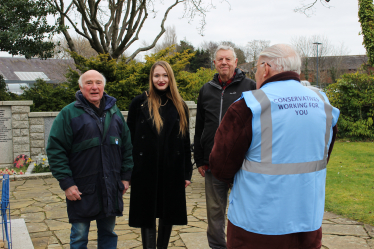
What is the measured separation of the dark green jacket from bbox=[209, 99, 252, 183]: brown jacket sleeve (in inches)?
49.8

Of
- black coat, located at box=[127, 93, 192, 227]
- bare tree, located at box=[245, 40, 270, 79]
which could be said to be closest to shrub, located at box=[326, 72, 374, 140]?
black coat, located at box=[127, 93, 192, 227]

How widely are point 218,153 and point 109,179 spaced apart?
133 centimetres

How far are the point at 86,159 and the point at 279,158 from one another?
1748mm

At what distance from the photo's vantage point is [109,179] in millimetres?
2988

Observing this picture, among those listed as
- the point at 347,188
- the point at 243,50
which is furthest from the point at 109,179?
the point at 243,50

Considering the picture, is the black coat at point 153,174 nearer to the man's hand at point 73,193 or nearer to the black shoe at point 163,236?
the black shoe at point 163,236

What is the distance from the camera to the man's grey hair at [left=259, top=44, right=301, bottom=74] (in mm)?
2006

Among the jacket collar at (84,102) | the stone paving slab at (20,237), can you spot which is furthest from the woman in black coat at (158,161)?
the stone paving slab at (20,237)

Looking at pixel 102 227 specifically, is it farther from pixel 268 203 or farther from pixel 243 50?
pixel 243 50

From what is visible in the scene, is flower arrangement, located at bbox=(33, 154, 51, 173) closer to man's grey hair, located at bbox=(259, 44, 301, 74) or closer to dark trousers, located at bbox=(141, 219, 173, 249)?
dark trousers, located at bbox=(141, 219, 173, 249)

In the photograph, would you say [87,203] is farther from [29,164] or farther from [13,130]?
[13,130]

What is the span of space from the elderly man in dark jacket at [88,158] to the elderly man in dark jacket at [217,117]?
87cm

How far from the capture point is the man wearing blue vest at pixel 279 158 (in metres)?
1.85

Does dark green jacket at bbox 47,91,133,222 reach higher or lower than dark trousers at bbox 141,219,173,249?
higher
